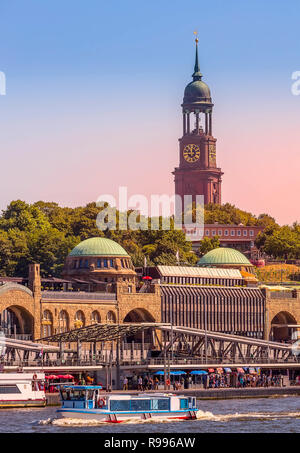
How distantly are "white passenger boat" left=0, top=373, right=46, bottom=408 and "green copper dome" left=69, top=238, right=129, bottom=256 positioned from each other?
225ft

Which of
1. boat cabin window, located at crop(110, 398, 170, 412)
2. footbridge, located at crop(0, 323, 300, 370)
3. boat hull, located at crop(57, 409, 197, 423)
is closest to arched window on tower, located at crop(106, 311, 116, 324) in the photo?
footbridge, located at crop(0, 323, 300, 370)

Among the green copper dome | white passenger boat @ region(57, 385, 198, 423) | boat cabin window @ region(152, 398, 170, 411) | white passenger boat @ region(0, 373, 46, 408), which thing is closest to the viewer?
white passenger boat @ region(57, 385, 198, 423)

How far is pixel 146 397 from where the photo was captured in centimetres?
10075

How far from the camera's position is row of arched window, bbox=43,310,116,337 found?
167 metres

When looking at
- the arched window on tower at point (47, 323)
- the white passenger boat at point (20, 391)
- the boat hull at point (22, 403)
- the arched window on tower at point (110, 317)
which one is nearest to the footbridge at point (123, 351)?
the arched window on tower at point (110, 317)

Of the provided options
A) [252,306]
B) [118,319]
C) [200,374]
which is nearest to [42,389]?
[200,374]

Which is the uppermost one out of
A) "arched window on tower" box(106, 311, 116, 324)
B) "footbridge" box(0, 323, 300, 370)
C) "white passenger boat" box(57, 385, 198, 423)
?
"arched window on tower" box(106, 311, 116, 324)

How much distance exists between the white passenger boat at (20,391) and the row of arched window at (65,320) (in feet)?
156

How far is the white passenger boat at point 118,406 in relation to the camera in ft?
324

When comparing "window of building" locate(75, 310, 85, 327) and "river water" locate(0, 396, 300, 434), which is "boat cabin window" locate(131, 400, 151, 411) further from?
"window of building" locate(75, 310, 85, 327)

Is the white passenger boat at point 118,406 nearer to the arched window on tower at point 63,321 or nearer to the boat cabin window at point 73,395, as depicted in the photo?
the boat cabin window at point 73,395

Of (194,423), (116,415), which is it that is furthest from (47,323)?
(116,415)
